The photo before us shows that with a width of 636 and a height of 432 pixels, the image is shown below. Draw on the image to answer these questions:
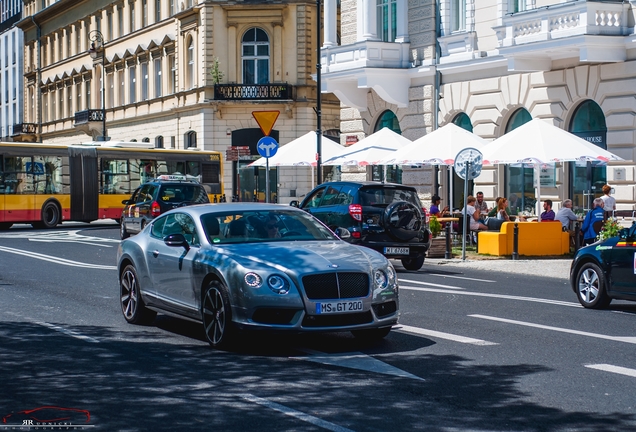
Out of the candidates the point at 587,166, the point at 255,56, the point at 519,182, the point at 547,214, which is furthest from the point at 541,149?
the point at 255,56

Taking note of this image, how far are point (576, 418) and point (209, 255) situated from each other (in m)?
4.51

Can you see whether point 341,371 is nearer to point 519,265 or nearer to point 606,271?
point 606,271

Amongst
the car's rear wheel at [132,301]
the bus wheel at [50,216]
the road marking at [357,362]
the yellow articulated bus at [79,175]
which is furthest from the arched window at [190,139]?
the road marking at [357,362]

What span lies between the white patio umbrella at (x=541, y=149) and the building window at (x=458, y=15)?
9.28 meters

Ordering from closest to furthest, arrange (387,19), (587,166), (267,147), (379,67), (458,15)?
1. (587,166)
2. (267,147)
3. (458,15)
4. (379,67)
5. (387,19)

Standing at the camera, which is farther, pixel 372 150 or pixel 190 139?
pixel 190 139

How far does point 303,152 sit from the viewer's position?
33.8 meters

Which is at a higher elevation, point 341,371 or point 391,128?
point 391,128

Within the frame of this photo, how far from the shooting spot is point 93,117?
220ft

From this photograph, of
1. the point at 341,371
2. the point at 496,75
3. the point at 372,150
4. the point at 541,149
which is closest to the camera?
the point at 341,371

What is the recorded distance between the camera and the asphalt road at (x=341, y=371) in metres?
7.55

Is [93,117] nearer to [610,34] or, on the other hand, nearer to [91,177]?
[91,177]

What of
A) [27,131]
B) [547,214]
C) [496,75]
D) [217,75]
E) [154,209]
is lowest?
[547,214]

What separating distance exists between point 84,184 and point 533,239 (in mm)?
21770
